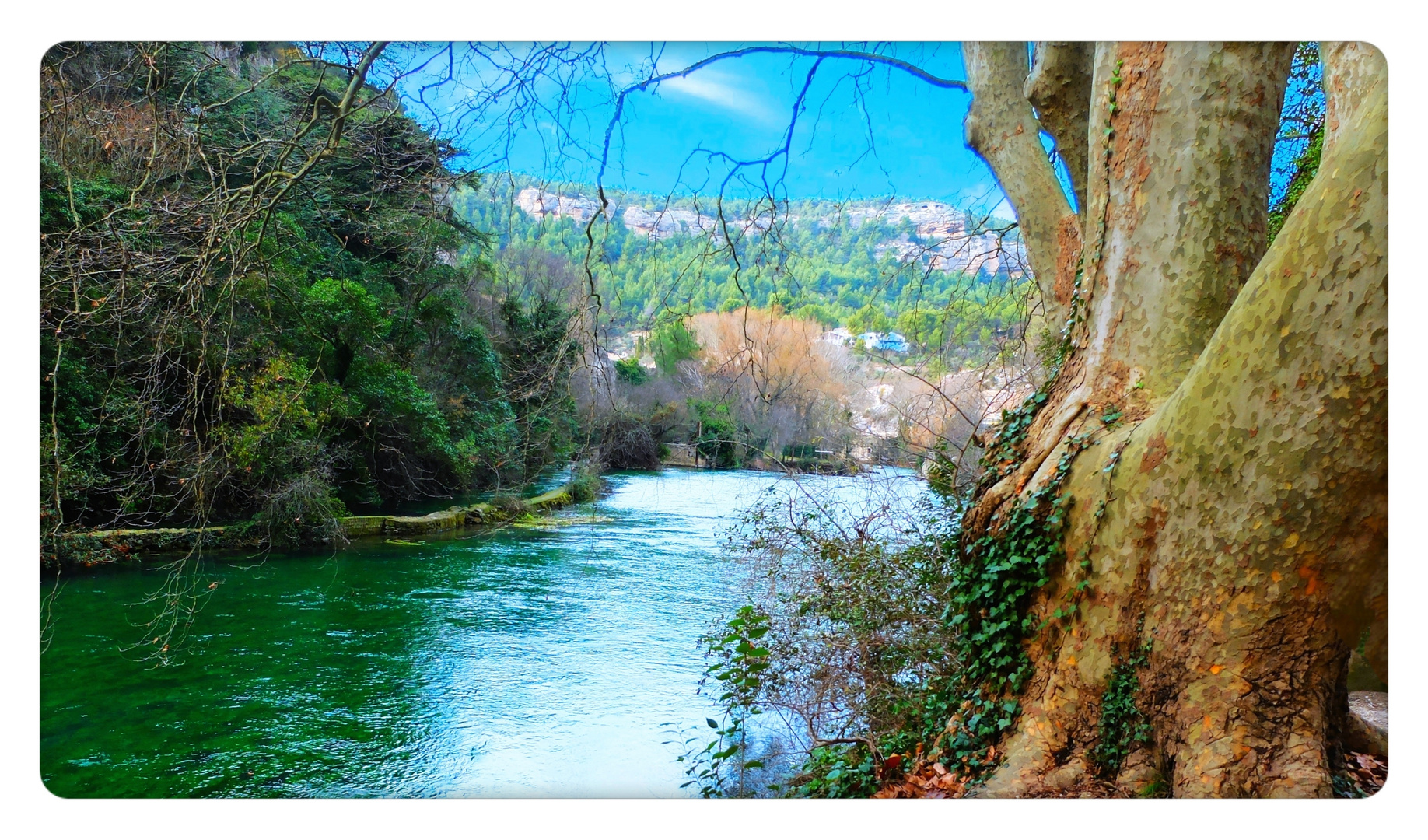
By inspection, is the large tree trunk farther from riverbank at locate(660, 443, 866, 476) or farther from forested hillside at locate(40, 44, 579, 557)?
riverbank at locate(660, 443, 866, 476)

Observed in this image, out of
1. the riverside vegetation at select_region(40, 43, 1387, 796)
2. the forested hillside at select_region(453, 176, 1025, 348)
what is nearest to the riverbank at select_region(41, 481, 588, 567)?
the riverside vegetation at select_region(40, 43, 1387, 796)

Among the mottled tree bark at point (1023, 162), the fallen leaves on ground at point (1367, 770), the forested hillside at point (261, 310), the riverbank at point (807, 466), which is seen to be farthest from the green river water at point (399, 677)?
the fallen leaves on ground at point (1367, 770)

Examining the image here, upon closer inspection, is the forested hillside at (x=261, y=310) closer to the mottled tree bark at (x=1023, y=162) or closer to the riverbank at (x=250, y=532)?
the riverbank at (x=250, y=532)

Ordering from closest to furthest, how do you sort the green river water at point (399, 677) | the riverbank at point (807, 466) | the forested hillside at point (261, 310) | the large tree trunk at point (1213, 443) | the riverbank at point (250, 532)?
1. the large tree trunk at point (1213, 443)
2. the forested hillside at point (261, 310)
3. the green river water at point (399, 677)
4. the riverbank at point (807, 466)
5. the riverbank at point (250, 532)

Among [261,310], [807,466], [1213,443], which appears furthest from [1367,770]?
[261,310]

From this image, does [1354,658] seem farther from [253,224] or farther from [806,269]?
[253,224]

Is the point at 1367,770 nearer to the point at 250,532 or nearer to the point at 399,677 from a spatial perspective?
the point at 399,677
